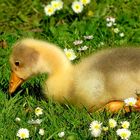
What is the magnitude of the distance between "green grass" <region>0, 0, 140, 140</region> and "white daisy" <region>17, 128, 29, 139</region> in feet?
0.16

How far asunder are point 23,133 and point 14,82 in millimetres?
698

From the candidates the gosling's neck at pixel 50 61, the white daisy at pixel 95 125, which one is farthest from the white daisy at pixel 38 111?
the white daisy at pixel 95 125

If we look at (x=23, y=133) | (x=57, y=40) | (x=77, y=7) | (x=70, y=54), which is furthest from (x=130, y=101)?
(x=77, y=7)

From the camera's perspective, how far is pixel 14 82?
15.6ft

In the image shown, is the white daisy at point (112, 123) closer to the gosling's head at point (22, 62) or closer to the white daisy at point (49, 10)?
the gosling's head at point (22, 62)

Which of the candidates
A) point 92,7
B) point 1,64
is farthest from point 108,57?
point 92,7

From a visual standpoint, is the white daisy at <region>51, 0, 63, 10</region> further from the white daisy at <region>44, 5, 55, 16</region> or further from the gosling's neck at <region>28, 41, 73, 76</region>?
the gosling's neck at <region>28, 41, 73, 76</region>

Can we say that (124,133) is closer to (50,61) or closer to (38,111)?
(38,111)

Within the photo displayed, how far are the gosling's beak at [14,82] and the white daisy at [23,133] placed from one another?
630 millimetres

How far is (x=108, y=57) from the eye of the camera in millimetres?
4445

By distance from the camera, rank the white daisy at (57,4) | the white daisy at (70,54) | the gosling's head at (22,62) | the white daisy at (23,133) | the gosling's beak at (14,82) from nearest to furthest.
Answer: the white daisy at (23,133) < the gosling's head at (22,62) < the gosling's beak at (14,82) < the white daisy at (70,54) < the white daisy at (57,4)

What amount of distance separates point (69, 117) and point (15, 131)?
14.4 inches

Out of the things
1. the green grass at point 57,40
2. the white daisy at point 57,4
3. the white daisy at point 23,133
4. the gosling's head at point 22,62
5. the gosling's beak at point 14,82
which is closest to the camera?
the white daisy at point 23,133

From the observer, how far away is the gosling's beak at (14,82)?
15.5ft
